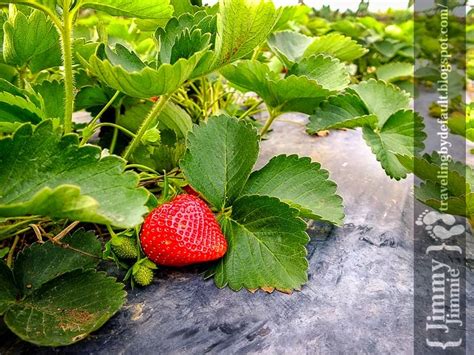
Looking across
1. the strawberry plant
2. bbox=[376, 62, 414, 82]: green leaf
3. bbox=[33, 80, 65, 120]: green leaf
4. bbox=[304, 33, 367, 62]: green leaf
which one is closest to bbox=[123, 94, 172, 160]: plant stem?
the strawberry plant

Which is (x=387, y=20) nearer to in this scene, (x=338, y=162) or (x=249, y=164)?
(x=338, y=162)

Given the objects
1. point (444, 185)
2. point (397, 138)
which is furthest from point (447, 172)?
point (397, 138)

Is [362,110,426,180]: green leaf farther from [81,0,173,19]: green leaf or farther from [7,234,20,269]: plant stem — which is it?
[7,234,20,269]: plant stem

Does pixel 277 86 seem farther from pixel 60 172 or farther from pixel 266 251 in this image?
pixel 60 172

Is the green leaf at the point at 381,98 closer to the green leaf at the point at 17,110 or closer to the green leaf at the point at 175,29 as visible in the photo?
the green leaf at the point at 175,29

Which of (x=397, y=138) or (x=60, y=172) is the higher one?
(x=60, y=172)

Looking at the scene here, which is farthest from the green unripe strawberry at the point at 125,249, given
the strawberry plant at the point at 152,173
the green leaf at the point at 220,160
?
the green leaf at the point at 220,160
